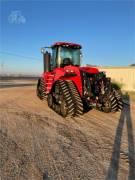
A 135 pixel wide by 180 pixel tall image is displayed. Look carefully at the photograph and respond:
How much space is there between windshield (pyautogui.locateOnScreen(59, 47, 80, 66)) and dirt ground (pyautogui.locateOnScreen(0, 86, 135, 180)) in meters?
4.14

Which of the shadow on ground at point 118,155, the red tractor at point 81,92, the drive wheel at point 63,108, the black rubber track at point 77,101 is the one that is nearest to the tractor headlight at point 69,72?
the red tractor at point 81,92

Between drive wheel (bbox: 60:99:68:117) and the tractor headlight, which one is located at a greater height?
the tractor headlight

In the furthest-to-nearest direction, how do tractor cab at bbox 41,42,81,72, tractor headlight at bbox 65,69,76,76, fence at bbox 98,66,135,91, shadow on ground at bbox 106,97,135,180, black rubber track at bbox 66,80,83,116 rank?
fence at bbox 98,66,135,91, tractor cab at bbox 41,42,81,72, tractor headlight at bbox 65,69,76,76, black rubber track at bbox 66,80,83,116, shadow on ground at bbox 106,97,135,180

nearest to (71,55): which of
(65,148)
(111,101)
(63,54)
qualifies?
(63,54)

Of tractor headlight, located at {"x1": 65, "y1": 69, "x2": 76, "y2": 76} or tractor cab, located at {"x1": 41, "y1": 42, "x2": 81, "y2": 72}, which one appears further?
tractor cab, located at {"x1": 41, "y1": 42, "x2": 81, "y2": 72}

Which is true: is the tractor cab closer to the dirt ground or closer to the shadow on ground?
the dirt ground

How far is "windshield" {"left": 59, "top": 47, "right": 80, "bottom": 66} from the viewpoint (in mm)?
13680

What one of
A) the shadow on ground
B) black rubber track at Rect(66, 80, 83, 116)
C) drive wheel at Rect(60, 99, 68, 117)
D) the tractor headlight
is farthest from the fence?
the shadow on ground

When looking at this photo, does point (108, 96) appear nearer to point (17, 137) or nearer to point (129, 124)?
point (129, 124)

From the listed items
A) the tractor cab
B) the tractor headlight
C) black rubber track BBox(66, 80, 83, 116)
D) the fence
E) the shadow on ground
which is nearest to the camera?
the shadow on ground

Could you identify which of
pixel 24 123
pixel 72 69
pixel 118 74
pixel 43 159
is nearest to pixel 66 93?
pixel 72 69

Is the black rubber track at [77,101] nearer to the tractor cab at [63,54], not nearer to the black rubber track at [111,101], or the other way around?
the black rubber track at [111,101]

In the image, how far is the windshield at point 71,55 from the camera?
539 inches

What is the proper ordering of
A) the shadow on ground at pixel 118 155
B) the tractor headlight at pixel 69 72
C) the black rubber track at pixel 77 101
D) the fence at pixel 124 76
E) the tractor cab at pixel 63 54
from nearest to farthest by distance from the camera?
the shadow on ground at pixel 118 155
the black rubber track at pixel 77 101
the tractor headlight at pixel 69 72
the tractor cab at pixel 63 54
the fence at pixel 124 76
